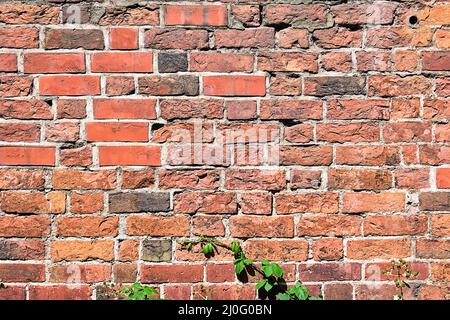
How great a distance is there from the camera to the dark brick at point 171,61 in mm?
1981

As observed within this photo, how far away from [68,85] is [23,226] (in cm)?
59

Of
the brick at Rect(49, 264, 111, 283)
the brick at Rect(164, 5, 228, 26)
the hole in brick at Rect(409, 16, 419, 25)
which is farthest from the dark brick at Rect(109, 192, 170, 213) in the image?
the hole in brick at Rect(409, 16, 419, 25)

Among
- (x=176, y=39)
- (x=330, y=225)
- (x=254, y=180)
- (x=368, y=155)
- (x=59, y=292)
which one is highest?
(x=176, y=39)

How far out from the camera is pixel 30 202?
1988 mm

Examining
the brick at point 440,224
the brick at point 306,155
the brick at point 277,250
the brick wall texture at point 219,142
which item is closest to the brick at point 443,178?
the brick wall texture at point 219,142

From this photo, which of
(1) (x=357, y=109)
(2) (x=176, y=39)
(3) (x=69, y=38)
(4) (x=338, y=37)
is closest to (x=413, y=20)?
(4) (x=338, y=37)

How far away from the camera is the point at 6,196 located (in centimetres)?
199

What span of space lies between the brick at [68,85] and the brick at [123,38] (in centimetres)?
15

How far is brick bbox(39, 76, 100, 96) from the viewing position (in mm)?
1968

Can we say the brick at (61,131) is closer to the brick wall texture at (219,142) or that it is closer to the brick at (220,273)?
the brick wall texture at (219,142)

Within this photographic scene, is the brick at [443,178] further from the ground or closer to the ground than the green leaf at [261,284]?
further from the ground

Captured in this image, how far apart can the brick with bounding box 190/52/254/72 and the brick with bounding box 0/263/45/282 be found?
3.34ft

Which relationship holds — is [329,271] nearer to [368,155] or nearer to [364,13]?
[368,155]
